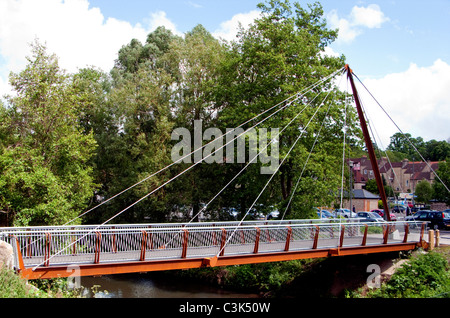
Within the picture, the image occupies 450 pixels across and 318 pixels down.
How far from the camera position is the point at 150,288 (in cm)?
2506

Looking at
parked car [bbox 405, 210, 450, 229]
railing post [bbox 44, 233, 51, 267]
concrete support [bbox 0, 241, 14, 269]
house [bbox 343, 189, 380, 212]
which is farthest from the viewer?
house [bbox 343, 189, 380, 212]

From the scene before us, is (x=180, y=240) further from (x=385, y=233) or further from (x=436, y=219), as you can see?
(x=436, y=219)

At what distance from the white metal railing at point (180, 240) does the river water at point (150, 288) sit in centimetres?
554

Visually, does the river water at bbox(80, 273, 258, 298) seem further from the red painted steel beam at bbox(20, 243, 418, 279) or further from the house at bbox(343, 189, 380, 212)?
the house at bbox(343, 189, 380, 212)

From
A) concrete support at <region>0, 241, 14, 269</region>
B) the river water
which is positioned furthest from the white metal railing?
the river water

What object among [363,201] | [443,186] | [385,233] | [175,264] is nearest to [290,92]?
[385,233]

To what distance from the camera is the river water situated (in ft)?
76.4

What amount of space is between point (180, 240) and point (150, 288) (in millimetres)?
9465

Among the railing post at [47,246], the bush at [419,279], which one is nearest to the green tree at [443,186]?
the bush at [419,279]

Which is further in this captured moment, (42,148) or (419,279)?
(42,148)

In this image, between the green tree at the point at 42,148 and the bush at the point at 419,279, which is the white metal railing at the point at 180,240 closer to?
the bush at the point at 419,279

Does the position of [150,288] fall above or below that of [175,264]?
below
